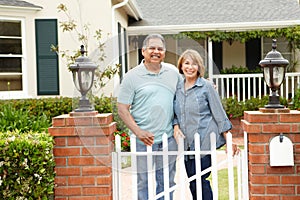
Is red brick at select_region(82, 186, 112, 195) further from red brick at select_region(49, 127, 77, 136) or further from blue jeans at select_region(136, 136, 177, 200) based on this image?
red brick at select_region(49, 127, 77, 136)

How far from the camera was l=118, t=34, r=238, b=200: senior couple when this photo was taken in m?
3.43

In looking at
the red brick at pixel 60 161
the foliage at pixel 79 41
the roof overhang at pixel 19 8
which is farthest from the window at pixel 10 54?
the red brick at pixel 60 161

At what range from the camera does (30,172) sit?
3.52m

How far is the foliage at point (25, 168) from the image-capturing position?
349cm

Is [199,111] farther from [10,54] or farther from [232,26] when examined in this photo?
[232,26]

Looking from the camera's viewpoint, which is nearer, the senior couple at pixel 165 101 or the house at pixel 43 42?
the senior couple at pixel 165 101

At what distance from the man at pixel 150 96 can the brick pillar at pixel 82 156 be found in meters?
0.27

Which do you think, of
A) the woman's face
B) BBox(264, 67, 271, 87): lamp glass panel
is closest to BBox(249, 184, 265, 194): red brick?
BBox(264, 67, 271, 87): lamp glass panel

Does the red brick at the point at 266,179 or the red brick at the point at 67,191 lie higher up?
the red brick at the point at 266,179

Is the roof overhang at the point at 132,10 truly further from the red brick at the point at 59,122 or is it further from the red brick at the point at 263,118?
the red brick at the point at 263,118

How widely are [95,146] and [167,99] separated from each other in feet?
2.24

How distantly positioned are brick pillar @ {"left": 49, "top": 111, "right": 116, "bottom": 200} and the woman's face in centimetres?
74

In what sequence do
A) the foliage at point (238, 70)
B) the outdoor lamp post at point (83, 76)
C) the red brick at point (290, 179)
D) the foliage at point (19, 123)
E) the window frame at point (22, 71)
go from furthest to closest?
the foliage at point (238, 70)
the window frame at point (22, 71)
the foliage at point (19, 123)
the outdoor lamp post at point (83, 76)
the red brick at point (290, 179)

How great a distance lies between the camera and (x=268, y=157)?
3.63m
